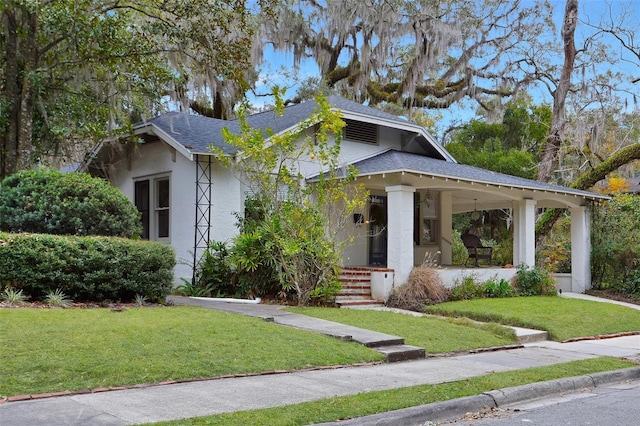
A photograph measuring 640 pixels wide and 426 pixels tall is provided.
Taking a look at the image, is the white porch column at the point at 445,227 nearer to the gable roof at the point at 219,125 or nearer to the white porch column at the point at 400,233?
the gable roof at the point at 219,125

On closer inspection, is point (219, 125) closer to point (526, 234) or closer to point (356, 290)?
point (356, 290)

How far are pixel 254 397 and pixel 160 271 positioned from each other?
Answer: 233 inches

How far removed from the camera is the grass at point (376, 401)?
5672 millimetres

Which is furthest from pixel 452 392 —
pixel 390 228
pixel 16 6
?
pixel 16 6

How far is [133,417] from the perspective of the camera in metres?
5.64

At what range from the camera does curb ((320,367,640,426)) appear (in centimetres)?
599

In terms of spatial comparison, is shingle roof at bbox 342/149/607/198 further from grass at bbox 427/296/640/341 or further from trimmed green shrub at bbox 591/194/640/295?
grass at bbox 427/296/640/341

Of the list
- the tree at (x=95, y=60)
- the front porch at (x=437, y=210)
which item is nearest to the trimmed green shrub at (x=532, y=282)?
the front porch at (x=437, y=210)

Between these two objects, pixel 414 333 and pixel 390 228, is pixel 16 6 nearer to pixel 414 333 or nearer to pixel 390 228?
pixel 390 228

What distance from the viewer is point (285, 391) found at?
6.92m

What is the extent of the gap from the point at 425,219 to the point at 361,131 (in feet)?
13.4

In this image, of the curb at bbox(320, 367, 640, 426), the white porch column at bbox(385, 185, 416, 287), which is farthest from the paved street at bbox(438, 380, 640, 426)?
the white porch column at bbox(385, 185, 416, 287)

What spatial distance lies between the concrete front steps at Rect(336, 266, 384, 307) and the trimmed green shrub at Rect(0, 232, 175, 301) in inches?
168

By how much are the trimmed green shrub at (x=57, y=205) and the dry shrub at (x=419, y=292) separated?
6.40m
